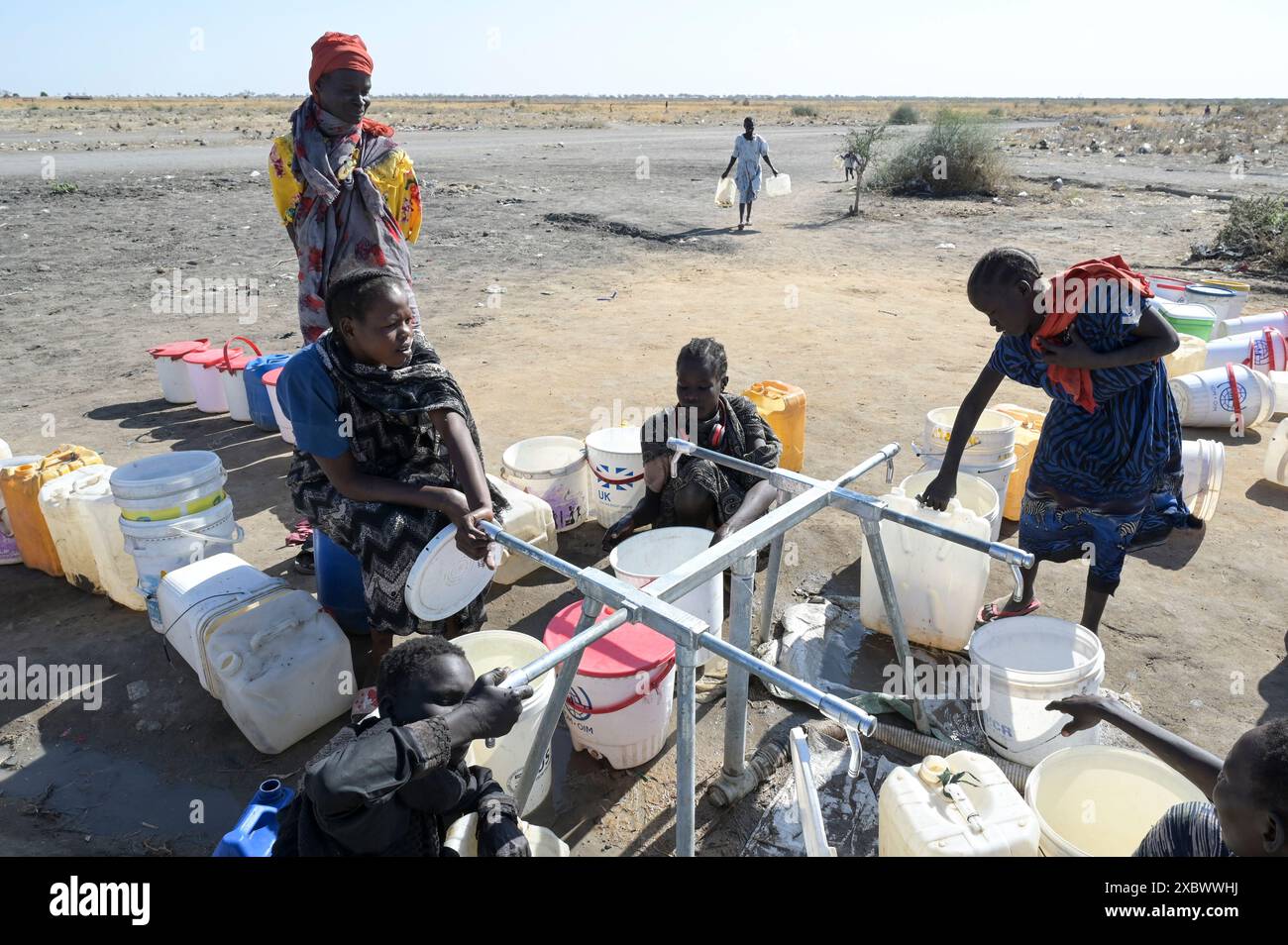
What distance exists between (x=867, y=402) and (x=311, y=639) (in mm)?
4450

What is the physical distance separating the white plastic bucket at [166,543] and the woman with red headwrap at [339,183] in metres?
1.30

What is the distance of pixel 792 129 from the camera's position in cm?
4316

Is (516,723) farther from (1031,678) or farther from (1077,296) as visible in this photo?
(1077,296)

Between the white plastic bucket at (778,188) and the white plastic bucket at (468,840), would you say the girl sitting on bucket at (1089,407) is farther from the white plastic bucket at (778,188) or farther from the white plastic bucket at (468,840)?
the white plastic bucket at (778,188)

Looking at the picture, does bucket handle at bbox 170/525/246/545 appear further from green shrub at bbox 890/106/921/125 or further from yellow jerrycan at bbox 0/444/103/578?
green shrub at bbox 890/106/921/125

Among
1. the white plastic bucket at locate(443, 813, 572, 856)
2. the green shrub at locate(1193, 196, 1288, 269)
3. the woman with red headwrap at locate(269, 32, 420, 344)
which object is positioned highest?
the green shrub at locate(1193, 196, 1288, 269)

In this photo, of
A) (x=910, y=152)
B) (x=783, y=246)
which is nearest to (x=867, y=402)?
(x=783, y=246)

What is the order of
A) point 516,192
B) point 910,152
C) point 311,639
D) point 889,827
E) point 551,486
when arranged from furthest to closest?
1. point 910,152
2. point 516,192
3. point 551,486
4. point 311,639
5. point 889,827

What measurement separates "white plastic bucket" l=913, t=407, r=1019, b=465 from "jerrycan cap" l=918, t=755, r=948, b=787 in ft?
6.66

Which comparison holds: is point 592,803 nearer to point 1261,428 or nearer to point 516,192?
point 1261,428

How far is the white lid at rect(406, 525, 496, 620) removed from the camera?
9.22 feet

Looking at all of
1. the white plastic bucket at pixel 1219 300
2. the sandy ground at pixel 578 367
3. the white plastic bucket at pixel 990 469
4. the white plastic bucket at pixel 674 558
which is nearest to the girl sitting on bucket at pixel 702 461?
the white plastic bucket at pixel 674 558

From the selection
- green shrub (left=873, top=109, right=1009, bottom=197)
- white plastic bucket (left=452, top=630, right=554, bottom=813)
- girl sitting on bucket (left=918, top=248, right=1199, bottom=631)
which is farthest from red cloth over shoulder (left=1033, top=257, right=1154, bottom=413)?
green shrub (left=873, top=109, right=1009, bottom=197)

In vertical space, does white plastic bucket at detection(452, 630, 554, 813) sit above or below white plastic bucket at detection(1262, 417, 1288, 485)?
below
